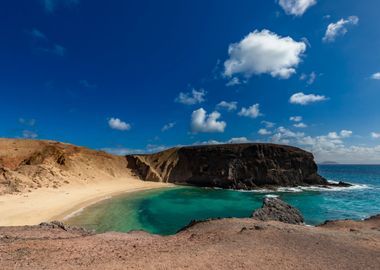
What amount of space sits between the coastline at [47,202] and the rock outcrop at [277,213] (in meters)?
19.1

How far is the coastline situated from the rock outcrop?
19057 mm

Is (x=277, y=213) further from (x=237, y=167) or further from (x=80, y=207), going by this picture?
(x=237, y=167)

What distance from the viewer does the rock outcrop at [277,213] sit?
18766 mm

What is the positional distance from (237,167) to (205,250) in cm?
5219

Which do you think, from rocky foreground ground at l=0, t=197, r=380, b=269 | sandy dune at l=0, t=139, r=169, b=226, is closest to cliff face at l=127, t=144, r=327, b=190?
sandy dune at l=0, t=139, r=169, b=226

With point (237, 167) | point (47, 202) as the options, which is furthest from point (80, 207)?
point (237, 167)

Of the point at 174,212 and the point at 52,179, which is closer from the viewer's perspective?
the point at 174,212

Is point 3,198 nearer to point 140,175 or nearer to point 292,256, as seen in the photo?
point 292,256

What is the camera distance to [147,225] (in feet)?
81.7

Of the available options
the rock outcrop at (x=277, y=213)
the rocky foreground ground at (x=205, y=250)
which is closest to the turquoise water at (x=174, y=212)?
the rock outcrop at (x=277, y=213)

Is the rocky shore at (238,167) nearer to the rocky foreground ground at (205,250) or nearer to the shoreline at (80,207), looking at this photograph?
the shoreline at (80,207)

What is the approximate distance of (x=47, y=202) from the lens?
99.4 ft

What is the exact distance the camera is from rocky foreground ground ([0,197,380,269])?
9.10m

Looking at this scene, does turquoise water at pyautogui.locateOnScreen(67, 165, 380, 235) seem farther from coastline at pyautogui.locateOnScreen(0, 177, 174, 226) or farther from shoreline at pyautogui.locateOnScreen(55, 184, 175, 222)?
coastline at pyautogui.locateOnScreen(0, 177, 174, 226)
